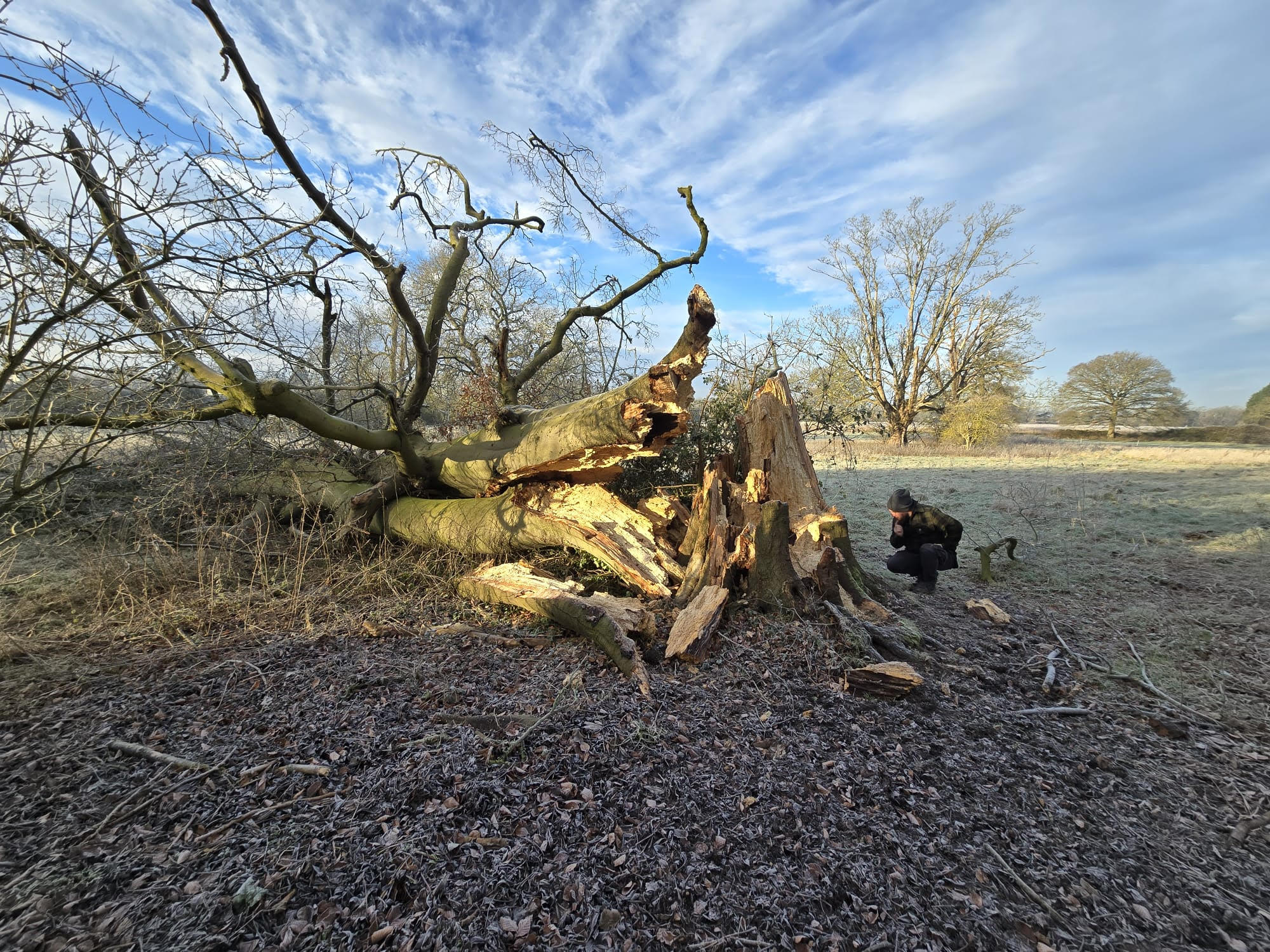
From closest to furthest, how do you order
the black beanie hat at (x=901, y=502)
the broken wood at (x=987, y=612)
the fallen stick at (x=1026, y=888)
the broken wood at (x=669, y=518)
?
the fallen stick at (x=1026, y=888) → the broken wood at (x=987, y=612) → the broken wood at (x=669, y=518) → the black beanie hat at (x=901, y=502)

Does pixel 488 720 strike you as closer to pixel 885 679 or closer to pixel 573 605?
pixel 573 605

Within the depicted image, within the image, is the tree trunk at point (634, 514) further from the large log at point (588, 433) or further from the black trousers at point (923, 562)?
the black trousers at point (923, 562)

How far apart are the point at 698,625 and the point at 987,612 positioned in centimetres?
283

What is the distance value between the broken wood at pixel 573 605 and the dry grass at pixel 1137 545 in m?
3.66

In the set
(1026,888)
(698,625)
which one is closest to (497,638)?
(698,625)

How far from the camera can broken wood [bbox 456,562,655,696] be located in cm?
328

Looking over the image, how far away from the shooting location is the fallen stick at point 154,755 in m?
2.20

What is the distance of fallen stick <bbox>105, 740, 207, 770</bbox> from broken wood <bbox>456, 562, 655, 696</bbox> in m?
2.02

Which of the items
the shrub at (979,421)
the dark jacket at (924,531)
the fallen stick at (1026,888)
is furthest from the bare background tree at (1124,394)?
the fallen stick at (1026,888)

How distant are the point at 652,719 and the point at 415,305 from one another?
9.42 metres

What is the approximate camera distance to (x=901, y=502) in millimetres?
5457

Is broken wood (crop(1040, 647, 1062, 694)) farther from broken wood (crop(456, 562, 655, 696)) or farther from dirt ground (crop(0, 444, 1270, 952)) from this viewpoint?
broken wood (crop(456, 562, 655, 696))

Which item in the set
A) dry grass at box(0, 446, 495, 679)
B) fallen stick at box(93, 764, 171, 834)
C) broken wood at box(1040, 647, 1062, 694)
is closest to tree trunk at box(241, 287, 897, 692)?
dry grass at box(0, 446, 495, 679)

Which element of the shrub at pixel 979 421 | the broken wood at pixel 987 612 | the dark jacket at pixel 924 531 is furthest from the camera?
the shrub at pixel 979 421
